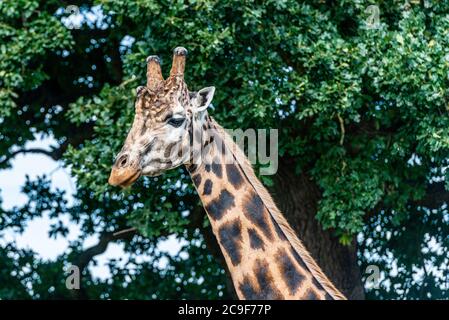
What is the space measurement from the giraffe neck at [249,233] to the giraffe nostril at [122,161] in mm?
750

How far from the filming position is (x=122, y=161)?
8875 millimetres

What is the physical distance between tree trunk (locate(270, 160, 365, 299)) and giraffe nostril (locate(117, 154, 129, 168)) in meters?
6.25

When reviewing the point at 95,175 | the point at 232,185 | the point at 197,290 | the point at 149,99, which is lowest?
the point at 197,290

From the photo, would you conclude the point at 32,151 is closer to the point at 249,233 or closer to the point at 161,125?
the point at 161,125

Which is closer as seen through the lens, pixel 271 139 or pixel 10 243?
pixel 271 139

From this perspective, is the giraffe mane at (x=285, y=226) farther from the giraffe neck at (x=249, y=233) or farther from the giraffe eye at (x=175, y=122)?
the giraffe eye at (x=175, y=122)

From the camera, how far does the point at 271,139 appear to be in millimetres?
13898

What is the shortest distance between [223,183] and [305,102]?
14.7ft

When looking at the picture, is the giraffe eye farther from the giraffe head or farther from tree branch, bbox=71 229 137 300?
tree branch, bbox=71 229 137 300

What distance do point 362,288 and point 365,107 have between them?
2663mm

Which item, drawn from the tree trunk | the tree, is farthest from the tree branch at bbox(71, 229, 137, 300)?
the tree trunk
